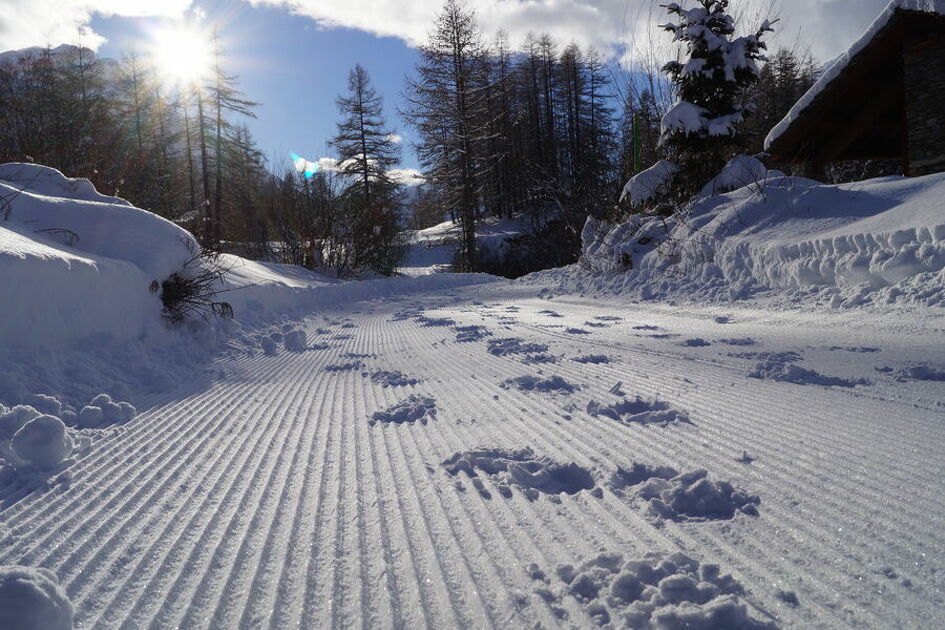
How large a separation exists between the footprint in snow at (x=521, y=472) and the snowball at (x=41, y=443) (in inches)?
61.2

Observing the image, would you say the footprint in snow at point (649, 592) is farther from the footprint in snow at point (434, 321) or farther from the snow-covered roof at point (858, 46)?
the snow-covered roof at point (858, 46)

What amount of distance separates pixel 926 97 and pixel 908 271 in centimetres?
673

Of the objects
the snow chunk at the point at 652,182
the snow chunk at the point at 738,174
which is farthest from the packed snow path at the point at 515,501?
the snow chunk at the point at 652,182

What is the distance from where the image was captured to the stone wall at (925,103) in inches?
323

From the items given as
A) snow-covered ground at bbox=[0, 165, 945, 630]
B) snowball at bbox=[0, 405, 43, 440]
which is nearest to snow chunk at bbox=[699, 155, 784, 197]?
snow-covered ground at bbox=[0, 165, 945, 630]

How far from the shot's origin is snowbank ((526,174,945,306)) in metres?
4.30

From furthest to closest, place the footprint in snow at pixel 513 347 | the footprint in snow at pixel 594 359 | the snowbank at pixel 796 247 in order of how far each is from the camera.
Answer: the snowbank at pixel 796 247 → the footprint in snow at pixel 513 347 → the footprint in snow at pixel 594 359

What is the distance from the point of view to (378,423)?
2439 mm

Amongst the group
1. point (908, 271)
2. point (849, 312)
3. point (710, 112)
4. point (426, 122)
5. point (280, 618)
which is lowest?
point (280, 618)

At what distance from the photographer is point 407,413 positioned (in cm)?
255

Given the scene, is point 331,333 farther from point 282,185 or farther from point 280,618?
point 282,185

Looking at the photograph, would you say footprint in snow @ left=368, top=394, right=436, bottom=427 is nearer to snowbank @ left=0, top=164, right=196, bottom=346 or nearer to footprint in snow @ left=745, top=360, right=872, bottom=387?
footprint in snow @ left=745, top=360, right=872, bottom=387

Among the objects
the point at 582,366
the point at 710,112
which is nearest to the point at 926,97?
the point at 710,112

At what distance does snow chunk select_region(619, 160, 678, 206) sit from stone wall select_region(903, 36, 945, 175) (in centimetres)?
392
